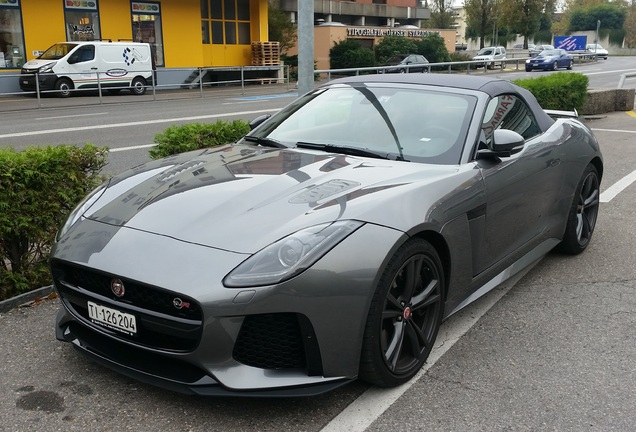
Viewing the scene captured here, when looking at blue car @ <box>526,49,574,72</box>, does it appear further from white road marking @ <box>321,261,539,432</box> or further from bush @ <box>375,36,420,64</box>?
white road marking @ <box>321,261,539,432</box>

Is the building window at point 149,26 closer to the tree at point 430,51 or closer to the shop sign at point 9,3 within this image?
the shop sign at point 9,3

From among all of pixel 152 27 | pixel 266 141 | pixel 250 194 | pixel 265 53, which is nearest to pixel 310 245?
pixel 250 194

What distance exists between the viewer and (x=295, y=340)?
9.26 feet

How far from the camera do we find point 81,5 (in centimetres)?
2644

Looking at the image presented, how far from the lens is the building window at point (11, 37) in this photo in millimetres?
24281

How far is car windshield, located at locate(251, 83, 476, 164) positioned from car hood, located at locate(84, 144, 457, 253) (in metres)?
0.18

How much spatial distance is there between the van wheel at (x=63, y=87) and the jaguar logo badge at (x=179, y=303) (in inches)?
843

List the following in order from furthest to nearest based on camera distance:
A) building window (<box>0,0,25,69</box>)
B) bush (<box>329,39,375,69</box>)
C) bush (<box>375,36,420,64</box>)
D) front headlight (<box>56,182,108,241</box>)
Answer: bush (<box>375,36,420,64</box>)
bush (<box>329,39,375,69</box>)
building window (<box>0,0,25,69</box>)
front headlight (<box>56,182,108,241</box>)

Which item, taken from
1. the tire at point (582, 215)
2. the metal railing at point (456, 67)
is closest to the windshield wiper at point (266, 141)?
the tire at point (582, 215)

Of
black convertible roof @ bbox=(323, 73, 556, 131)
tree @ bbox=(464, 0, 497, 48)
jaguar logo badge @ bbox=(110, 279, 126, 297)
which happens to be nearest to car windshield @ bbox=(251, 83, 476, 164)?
black convertible roof @ bbox=(323, 73, 556, 131)

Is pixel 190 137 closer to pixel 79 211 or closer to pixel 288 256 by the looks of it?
pixel 79 211

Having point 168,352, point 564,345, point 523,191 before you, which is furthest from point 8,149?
point 564,345

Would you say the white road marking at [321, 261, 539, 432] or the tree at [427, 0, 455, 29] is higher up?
the tree at [427, 0, 455, 29]

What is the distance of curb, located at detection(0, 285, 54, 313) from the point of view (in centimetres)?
416
